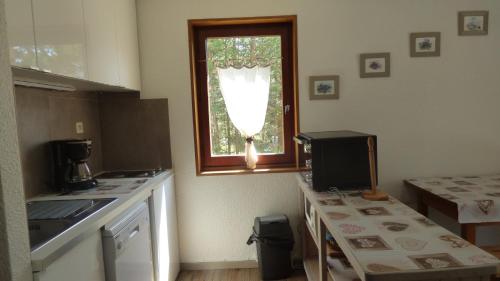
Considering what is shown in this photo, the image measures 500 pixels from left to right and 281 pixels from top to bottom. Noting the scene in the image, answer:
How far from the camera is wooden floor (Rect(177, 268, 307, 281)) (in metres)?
2.38

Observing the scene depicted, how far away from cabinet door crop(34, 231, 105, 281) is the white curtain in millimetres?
1424

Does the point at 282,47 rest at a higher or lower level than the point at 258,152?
higher

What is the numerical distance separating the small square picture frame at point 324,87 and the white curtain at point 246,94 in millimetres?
345

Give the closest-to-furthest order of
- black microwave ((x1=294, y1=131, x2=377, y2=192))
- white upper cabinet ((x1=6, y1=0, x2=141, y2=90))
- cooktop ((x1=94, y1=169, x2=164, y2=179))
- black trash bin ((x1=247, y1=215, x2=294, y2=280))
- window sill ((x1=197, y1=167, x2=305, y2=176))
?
1. white upper cabinet ((x1=6, y1=0, x2=141, y2=90))
2. black microwave ((x1=294, y1=131, x2=377, y2=192))
3. cooktop ((x1=94, y1=169, x2=164, y2=179))
4. black trash bin ((x1=247, y1=215, x2=294, y2=280))
5. window sill ((x1=197, y1=167, x2=305, y2=176))

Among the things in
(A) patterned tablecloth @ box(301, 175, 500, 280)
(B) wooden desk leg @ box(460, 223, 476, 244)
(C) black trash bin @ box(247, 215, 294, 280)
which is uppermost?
(A) patterned tablecloth @ box(301, 175, 500, 280)

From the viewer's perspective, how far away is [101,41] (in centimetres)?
178

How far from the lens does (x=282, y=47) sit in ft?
8.20

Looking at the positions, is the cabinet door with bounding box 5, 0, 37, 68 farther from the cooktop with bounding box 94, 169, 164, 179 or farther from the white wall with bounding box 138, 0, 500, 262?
the white wall with bounding box 138, 0, 500, 262

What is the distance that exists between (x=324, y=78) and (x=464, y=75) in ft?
3.56

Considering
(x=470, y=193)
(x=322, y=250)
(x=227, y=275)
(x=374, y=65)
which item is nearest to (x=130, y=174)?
(x=227, y=275)

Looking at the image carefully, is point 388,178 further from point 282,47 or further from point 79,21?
point 79,21

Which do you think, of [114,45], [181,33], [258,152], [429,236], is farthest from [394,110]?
[114,45]

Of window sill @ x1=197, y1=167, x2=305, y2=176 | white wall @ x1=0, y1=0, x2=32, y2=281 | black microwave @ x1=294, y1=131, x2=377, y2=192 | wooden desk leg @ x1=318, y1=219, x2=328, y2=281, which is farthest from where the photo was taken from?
window sill @ x1=197, y1=167, x2=305, y2=176

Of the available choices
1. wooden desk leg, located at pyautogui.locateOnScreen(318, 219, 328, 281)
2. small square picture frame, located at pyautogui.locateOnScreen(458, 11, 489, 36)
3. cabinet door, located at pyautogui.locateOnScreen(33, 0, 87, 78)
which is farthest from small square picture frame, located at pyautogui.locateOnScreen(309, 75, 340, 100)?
cabinet door, located at pyautogui.locateOnScreen(33, 0, 87, 78)
